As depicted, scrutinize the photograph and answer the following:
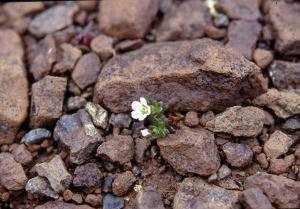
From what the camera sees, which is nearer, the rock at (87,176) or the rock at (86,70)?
the rock at (87,176)

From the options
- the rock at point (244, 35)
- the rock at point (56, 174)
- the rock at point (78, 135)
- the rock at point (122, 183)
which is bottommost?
the rock at point (56, 174)

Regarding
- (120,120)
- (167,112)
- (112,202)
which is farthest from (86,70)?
(112,202)

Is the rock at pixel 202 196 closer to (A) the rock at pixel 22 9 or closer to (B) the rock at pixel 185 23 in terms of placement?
(B) the rock at pixel 185 23

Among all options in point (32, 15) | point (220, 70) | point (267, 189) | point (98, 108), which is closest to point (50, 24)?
point (32, 15)

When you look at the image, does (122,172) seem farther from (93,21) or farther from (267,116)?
(93,21)

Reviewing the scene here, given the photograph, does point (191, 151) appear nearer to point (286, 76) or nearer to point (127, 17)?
point (286, 76)

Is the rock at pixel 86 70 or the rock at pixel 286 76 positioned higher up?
the rock at pixel 286 76

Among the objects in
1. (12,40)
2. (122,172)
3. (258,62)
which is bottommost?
(122,172)

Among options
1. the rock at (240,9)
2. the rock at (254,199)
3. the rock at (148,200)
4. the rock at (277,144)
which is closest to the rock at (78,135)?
the rock at (148,200)

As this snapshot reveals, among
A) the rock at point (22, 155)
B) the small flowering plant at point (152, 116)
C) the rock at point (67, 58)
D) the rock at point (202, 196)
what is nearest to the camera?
the rock at point (202, 196)
